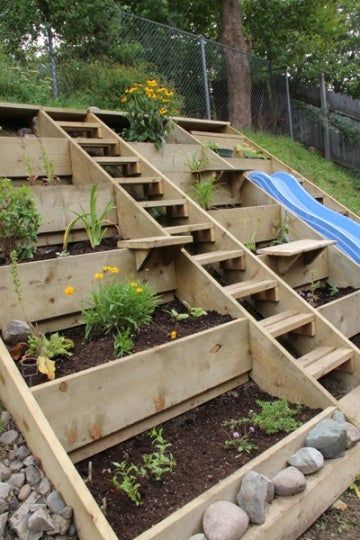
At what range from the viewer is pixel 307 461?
2055mm

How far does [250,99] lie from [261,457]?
7.72 m

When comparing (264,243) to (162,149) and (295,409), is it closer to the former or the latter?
(162,149)

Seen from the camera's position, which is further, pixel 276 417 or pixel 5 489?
pixel 276 417

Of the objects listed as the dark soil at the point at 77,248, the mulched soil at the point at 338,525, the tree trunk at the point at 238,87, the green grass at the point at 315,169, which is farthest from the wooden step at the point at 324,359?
the tree trunk at the point at 238,87

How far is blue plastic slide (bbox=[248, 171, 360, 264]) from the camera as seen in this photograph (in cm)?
416

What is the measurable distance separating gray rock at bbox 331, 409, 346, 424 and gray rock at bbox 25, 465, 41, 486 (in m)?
1.46

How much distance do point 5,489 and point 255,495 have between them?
0.95 meters

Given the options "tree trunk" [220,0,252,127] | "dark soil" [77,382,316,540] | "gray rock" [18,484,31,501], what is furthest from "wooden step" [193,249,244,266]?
"tree trunk" [220,0,252,127]

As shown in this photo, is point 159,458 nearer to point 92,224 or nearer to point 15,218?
point 15,218

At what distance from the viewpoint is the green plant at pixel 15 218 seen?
8.36 feet

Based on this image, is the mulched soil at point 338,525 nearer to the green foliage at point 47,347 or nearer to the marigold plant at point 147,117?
the green foliage at point 47,347

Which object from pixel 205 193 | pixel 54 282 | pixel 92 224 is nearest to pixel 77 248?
pixel 92 224

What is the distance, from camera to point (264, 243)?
13.9 feet

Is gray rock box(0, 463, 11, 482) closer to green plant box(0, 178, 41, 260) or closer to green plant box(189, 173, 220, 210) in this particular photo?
green plant box(0, 178, 41, 260)
